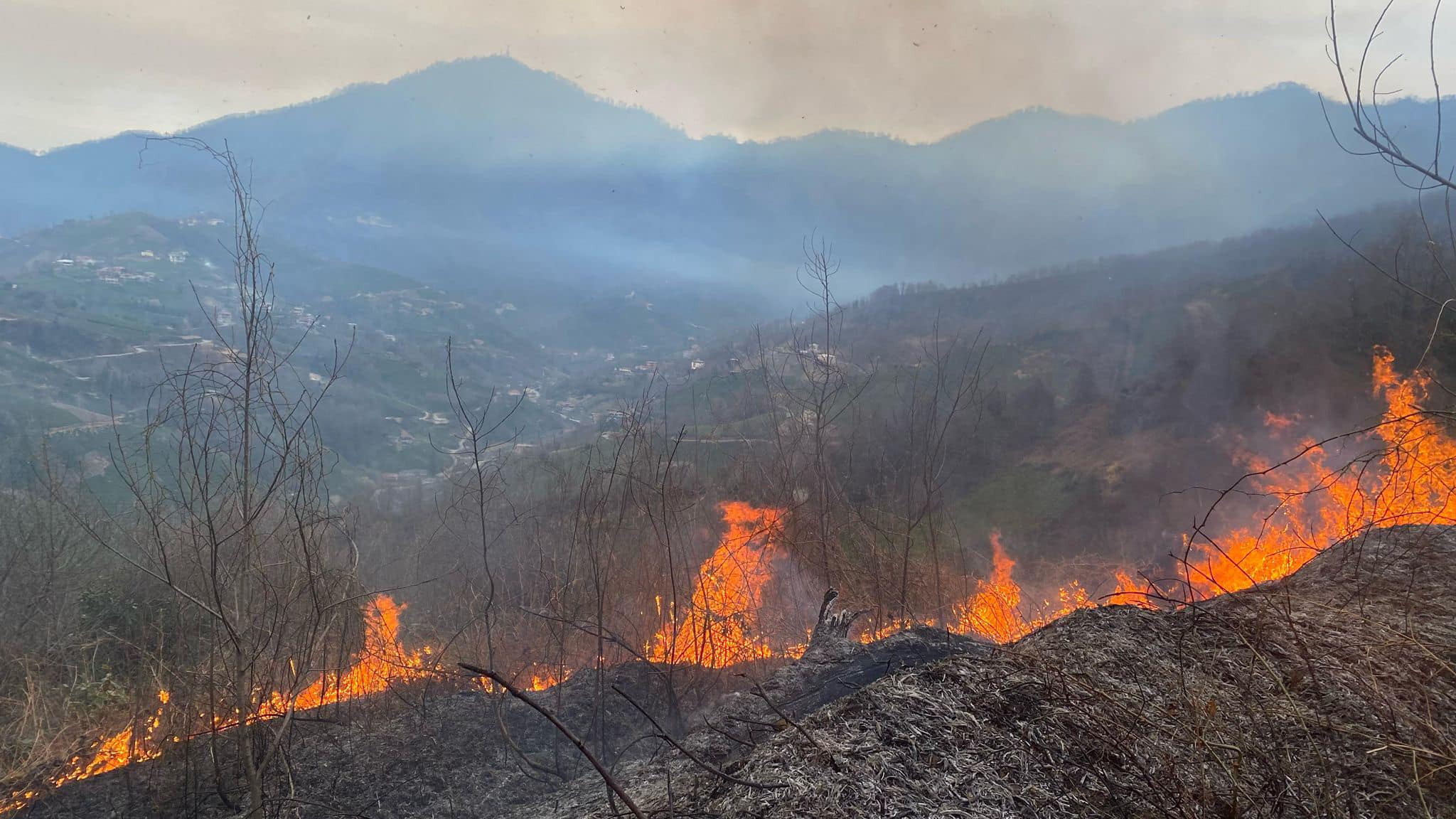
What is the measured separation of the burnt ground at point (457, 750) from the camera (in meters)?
4.94

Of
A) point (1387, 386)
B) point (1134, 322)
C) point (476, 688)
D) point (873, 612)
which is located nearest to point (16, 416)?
point (476, 688)

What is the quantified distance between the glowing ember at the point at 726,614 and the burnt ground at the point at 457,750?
82 centimetres

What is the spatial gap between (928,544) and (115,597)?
1339 cm

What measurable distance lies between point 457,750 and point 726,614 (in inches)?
133

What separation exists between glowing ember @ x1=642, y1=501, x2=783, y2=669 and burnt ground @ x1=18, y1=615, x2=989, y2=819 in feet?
2.70

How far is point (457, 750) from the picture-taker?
578cm

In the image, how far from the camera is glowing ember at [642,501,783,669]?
24.6ft

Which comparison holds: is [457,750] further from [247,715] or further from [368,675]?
[368,675]

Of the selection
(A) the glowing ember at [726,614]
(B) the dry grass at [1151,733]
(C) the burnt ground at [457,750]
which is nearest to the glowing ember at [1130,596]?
(B) the dry grass at [1151,733]

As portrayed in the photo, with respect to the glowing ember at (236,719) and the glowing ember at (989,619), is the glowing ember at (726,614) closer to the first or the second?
the glowing ember at (989,619)

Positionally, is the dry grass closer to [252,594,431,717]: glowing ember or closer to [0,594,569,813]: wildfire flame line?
[0,594,569,813]: wildfire flame line

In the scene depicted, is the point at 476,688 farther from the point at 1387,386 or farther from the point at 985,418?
the point at 985,418

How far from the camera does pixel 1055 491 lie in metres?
42.5

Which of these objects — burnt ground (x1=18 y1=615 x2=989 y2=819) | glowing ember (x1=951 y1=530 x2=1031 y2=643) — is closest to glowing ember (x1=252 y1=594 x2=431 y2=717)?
burnt ground (x1=18 y1=615 x2=989 y2=819)
